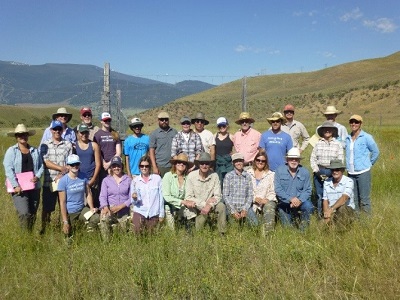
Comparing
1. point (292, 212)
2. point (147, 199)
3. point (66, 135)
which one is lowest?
point (292, 212)

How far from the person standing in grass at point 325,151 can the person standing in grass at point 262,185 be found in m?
0.77

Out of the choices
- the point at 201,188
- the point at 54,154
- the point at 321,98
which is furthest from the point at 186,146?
the point at 321,98

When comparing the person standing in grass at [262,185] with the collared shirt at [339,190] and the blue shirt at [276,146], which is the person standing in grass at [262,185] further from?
the collared shirt at [339,190]

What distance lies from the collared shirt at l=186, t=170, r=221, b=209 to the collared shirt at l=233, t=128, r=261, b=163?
95 centimetres

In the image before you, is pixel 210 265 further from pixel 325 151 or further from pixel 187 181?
pixel 325 151

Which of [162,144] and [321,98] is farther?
[321,98]

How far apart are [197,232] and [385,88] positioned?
56278 millimetres

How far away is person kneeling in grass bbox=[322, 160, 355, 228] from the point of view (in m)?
5.66

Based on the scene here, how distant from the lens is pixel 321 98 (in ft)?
199

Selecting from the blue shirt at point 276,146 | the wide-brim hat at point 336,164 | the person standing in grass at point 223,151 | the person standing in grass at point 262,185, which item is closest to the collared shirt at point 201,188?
the person standing in grass at point 262,185

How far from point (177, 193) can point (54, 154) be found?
2.00 m

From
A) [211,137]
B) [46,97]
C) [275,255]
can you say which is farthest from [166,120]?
[46,97]

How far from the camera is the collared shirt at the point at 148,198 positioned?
5.86 m

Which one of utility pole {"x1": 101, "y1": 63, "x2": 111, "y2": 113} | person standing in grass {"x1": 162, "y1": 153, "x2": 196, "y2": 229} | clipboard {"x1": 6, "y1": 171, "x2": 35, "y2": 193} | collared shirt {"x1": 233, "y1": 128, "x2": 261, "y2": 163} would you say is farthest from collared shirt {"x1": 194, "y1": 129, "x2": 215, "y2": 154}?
utility pole {"x1": 101, "y1": 63, "x2": 111, "y2": 113}
